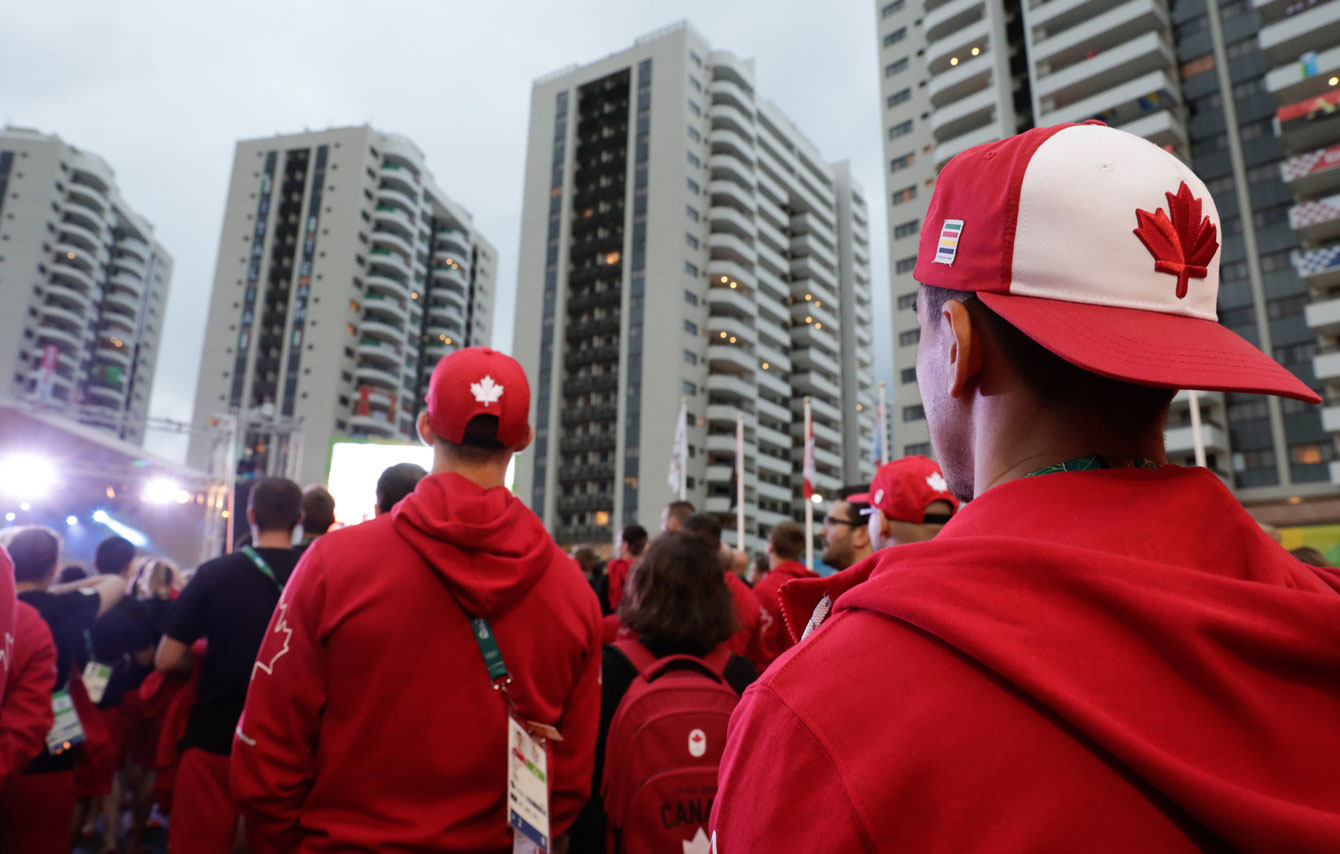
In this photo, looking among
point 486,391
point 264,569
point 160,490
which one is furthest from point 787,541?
point 160,490

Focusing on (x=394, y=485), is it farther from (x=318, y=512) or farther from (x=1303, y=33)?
(x=1303, y=33)

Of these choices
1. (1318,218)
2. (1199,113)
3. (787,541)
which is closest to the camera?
(787,541)

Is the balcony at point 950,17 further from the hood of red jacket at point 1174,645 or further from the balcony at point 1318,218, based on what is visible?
the hood of red jacket at point 1174,645

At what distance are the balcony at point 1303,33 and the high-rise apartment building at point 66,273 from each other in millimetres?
78433

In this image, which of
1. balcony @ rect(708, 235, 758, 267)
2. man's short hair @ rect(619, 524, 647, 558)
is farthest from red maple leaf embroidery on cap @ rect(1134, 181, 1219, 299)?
balcony @ rect(708, 235, 758, 267)

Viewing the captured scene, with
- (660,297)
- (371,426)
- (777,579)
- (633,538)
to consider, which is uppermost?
(660,297)

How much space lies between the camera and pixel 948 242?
1123 millimetres

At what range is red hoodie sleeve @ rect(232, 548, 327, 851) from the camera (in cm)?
206

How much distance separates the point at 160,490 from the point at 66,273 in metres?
66.5

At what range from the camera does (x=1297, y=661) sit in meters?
0.74

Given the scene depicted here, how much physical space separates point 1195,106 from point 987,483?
49.0 metres

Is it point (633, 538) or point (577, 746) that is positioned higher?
point (633, 538)

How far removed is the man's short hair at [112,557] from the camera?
638 cm

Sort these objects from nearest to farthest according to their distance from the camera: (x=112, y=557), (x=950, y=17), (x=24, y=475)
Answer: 1. (x=112, y=557)
2. (x=24, y=475)
3. (x=950, y=17)
